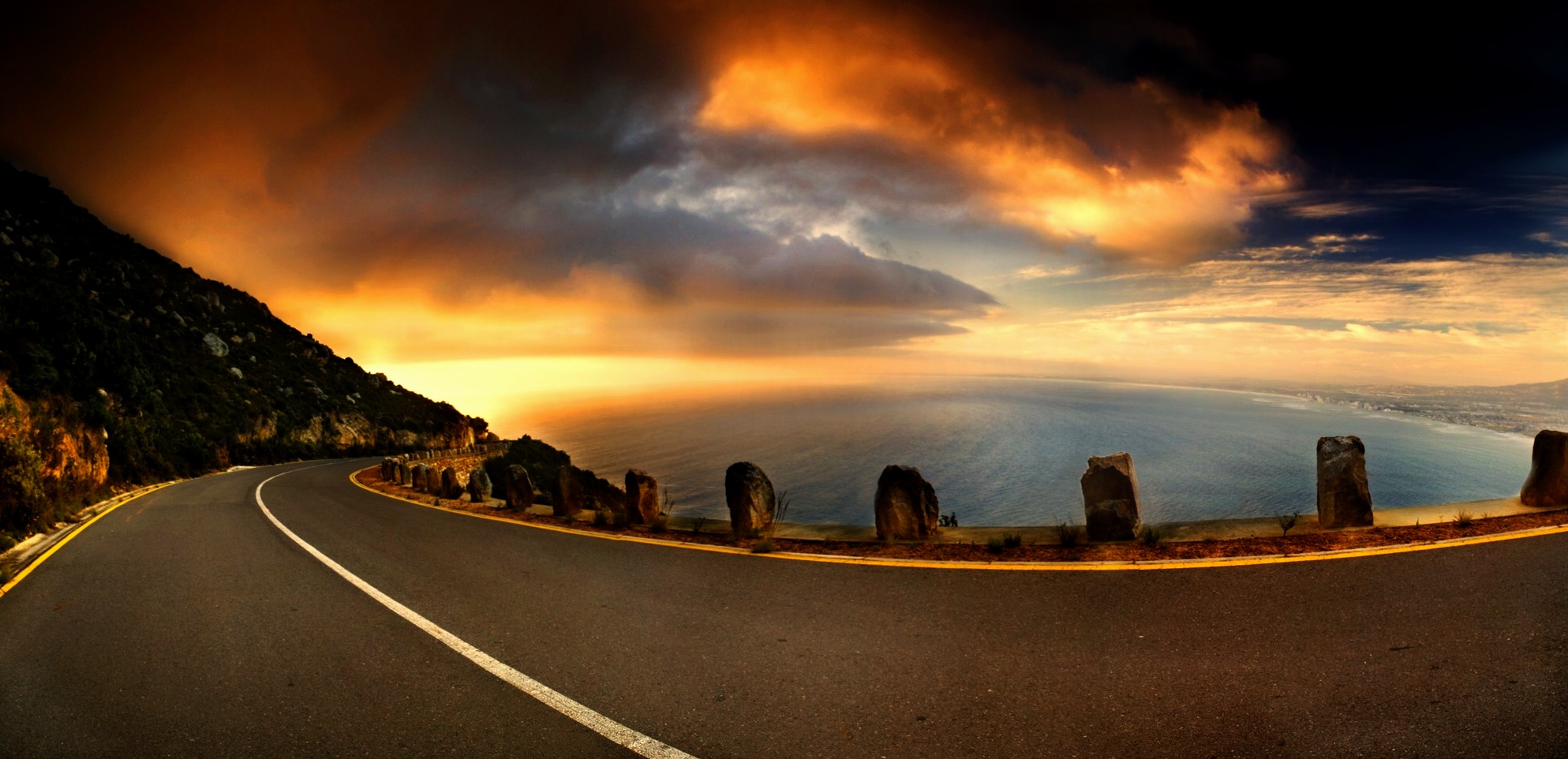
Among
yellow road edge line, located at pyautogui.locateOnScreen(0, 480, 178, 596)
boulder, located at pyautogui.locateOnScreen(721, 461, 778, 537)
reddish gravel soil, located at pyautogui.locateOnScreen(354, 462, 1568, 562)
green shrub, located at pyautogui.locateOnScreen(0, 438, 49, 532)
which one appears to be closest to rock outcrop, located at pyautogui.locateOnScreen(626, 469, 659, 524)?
boulder, located at pyautogui.locateOnScreen(721, 461, 778, 537)

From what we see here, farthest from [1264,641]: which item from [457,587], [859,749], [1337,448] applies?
[457,587]

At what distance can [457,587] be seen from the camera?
242 inches

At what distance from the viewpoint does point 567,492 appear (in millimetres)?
11141

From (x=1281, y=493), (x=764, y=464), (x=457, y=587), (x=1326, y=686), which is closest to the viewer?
(x=1326, y=686)

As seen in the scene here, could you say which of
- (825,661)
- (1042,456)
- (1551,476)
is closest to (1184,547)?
(825,661)

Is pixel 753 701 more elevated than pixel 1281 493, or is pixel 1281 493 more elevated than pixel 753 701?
pixel 753 701

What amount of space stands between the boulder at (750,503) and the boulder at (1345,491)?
6.60 meters

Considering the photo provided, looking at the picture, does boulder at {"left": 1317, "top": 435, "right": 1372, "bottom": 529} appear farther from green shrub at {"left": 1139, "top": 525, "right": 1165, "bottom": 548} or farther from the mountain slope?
the mountain slope

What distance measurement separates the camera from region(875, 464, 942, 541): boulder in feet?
24.7

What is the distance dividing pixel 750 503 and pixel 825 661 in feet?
14.8

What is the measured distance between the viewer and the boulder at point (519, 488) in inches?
492

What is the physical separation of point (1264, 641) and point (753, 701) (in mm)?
3365

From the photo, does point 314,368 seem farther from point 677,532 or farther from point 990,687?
point 990,687

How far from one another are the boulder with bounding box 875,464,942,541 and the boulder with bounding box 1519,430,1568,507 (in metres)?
7.40
